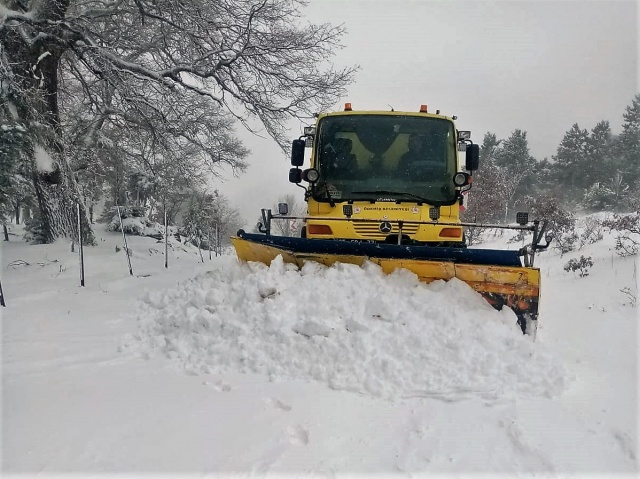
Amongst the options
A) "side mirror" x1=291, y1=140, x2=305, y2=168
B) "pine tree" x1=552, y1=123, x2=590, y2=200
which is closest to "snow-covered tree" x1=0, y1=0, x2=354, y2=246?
"side mirror" x1=291, y1=140, x2=305, y2=168

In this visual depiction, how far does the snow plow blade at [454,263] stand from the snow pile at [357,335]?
120 mm

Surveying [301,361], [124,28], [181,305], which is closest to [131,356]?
[181,305]

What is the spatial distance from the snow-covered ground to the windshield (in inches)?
68.9

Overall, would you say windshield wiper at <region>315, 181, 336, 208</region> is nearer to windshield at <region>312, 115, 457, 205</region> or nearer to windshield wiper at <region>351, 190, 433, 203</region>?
windshield at <region>312, 115, 457, 205</region>

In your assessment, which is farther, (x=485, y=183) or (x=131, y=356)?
(x=485, y=183)

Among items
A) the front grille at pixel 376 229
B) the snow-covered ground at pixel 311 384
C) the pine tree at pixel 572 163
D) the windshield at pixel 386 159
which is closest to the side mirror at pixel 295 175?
the windshield at pixel 386 159

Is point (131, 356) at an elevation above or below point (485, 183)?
below

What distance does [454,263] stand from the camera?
4.53 m

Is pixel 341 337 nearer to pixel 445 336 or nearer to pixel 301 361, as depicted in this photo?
pixel 301 361

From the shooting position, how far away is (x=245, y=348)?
12.9 feet

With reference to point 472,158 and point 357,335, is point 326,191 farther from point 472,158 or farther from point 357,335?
point 357,335

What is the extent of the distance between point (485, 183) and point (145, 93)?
1902 cm

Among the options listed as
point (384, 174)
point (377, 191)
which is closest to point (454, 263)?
point (377, 191)

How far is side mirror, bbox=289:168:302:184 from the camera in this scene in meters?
6.54
